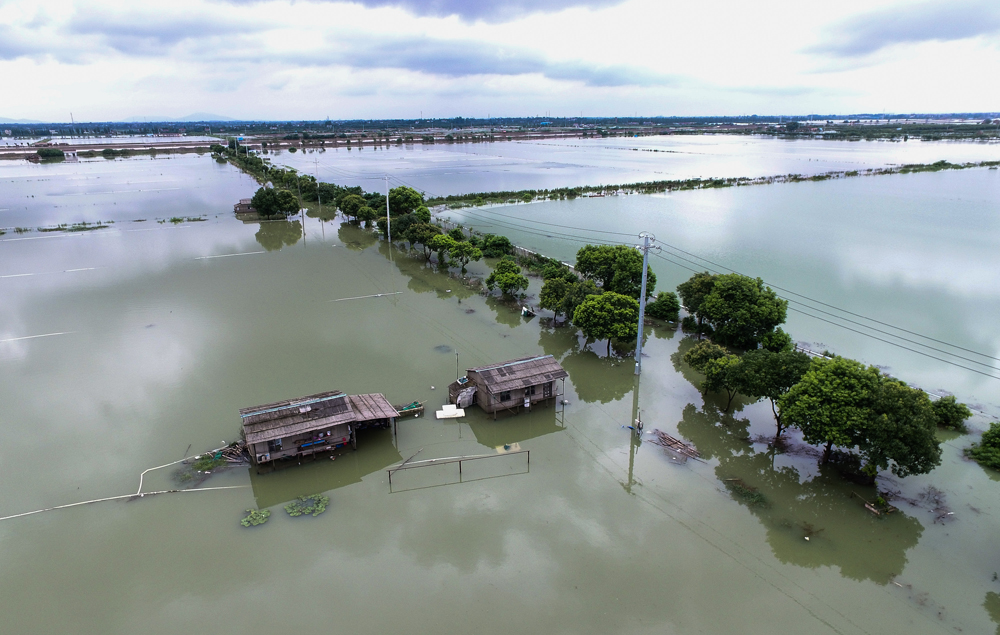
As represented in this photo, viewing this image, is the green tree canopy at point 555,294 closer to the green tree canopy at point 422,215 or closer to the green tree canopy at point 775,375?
the green tree canopy at point 775,375

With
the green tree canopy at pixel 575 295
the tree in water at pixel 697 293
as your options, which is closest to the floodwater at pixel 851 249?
the tree in water at pixel 697 293

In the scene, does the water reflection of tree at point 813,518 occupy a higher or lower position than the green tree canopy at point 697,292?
lower

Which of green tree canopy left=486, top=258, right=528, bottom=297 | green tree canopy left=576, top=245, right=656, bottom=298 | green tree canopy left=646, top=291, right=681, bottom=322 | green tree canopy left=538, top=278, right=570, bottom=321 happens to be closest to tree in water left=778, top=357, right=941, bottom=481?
green tree canopy left=646, top=291, right=681, bottom=322

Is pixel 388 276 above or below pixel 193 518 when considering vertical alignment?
above

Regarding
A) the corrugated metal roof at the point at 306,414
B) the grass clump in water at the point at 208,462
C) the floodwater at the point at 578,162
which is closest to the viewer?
the corrugated metal roof at the point at 306,414

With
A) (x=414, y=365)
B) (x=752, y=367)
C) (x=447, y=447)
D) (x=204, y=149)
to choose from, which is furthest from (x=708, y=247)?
(x=204, y=149)

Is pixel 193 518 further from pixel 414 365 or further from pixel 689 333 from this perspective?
pixel 689 333

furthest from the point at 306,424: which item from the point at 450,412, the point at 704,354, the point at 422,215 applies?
the point at 422,215

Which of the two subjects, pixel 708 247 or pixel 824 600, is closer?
pixel 824 600
